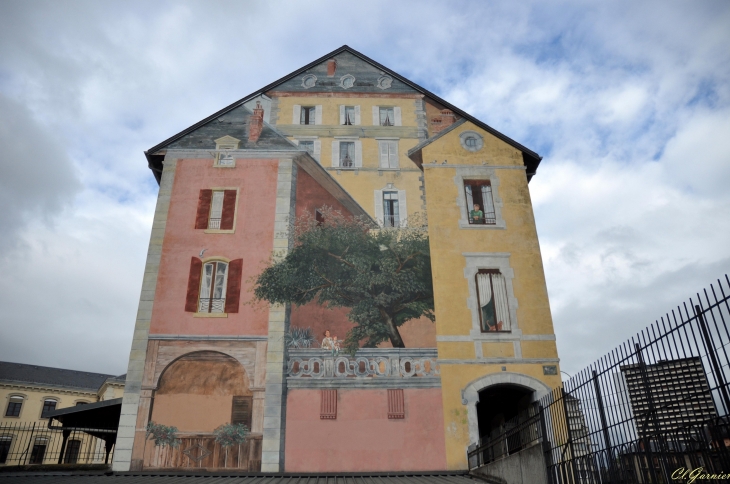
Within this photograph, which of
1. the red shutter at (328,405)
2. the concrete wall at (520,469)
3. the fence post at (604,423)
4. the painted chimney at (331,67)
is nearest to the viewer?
the fence post at (604,423)

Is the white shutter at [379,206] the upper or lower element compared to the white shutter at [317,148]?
lower

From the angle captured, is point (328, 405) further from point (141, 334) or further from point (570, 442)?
point (570, 442)

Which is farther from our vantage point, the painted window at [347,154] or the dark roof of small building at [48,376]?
the dark roof of small building at [48,376]

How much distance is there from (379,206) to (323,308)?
154 inches

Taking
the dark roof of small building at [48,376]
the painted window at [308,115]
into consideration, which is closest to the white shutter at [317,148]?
the painted window at [308,115]

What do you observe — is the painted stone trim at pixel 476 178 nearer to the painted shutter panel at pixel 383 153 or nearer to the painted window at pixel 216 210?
the painted shutter panel at pixel 383 153

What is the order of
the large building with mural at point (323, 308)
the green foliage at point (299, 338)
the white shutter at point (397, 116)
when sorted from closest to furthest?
1. the large building with mural at point (323, 308)
2. the green foliage at point (299, 338)
3. the white shutter at point (397, 116)

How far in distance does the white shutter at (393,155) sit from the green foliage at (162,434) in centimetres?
1012

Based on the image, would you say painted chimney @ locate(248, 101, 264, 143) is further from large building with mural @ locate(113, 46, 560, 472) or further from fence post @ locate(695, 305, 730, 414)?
fence post @ locate(695, 305, 730, 414)

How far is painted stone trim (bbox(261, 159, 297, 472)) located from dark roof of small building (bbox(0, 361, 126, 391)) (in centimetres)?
3269

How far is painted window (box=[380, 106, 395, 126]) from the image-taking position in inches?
716

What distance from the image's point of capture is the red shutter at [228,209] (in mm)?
15820

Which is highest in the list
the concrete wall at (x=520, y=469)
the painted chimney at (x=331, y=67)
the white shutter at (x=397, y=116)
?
the painted chimney at (x=331, y=67)

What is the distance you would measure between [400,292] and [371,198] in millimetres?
3524
